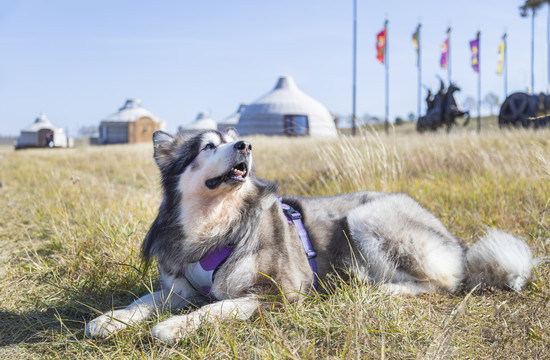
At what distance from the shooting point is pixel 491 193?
497 cm

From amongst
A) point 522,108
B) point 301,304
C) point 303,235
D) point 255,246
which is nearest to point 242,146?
point 255,246

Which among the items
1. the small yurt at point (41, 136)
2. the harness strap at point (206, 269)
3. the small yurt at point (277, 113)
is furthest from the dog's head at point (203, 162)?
the small yurt at point (41, 136)

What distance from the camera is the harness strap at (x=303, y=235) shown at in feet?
9.25

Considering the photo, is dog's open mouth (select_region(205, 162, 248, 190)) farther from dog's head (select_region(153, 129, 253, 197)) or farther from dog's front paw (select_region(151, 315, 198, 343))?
dog's front paw (select_region(151, 315, 198, 343))

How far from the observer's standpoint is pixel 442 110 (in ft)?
57.6

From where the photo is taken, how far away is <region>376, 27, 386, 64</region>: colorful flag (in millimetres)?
32125

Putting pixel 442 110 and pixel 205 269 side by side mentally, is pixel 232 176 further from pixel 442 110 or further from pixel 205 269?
pixel 442 110

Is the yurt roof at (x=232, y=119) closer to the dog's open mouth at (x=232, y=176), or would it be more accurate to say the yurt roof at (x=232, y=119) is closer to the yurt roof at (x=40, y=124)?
the yurt roof at (x=40, y=124)

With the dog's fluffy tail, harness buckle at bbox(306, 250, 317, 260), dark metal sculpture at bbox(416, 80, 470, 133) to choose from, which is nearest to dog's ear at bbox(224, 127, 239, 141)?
harness buckle at bbox(306, 250, 317, 260)

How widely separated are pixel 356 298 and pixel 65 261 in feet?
8.30

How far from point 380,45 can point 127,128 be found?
29.2 m

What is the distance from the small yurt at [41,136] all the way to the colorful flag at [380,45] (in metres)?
35.9

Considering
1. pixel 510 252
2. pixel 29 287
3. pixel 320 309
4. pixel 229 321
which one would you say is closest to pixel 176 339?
pixel 229 321

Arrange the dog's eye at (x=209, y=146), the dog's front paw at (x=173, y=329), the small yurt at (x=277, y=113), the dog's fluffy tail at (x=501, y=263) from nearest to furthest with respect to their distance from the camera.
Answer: the dog's front paw at (x=173, y=329)
the dog's eye at (x=209, y=146)
the dog's fluffy tail at (x=501, y=263)
the small yurt at (x=277, y=113)
